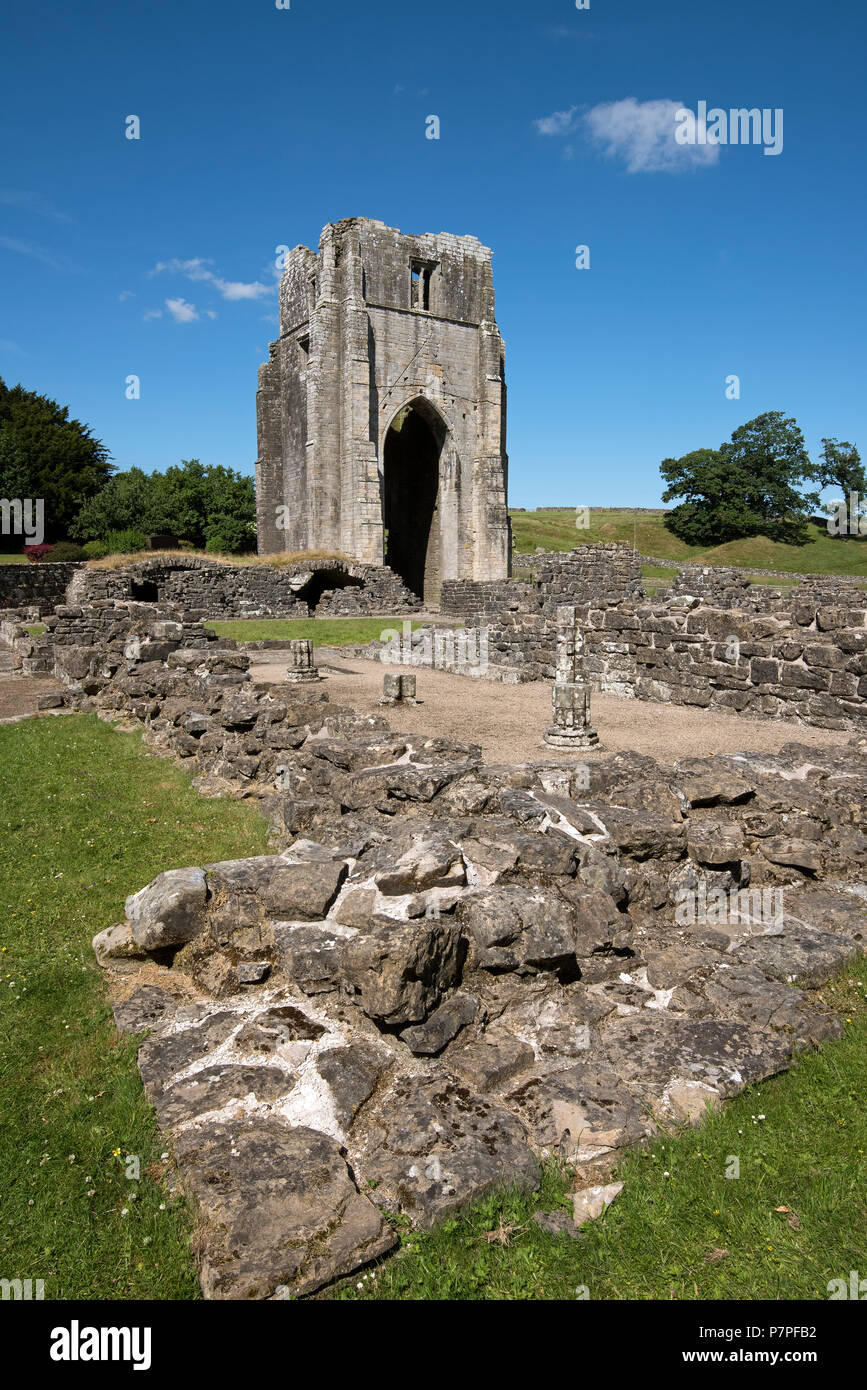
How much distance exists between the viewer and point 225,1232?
326cm

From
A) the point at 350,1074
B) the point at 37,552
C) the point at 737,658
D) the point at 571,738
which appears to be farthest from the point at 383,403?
the point at 350,1074

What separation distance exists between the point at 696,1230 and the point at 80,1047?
10.6 ft

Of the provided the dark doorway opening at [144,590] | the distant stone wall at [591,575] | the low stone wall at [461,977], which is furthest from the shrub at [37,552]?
the low stone wall at [461,977]

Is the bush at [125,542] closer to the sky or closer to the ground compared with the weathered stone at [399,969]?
closer to the sky

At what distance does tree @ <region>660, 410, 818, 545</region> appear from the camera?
61.6m

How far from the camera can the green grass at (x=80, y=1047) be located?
3332mm

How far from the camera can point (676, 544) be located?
60625 millimetres

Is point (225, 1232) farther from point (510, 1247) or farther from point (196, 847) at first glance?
point (196, 847)

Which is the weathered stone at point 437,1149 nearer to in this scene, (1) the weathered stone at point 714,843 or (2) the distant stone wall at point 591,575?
(1) the weathered stone at point 714,843

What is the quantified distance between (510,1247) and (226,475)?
217 ft

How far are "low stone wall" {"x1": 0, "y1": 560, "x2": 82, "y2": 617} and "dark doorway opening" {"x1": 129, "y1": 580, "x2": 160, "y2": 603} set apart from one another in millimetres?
4063

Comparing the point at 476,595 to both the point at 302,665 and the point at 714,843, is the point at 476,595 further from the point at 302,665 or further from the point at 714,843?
the point at 714,843

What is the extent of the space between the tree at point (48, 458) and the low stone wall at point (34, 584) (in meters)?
16.8
